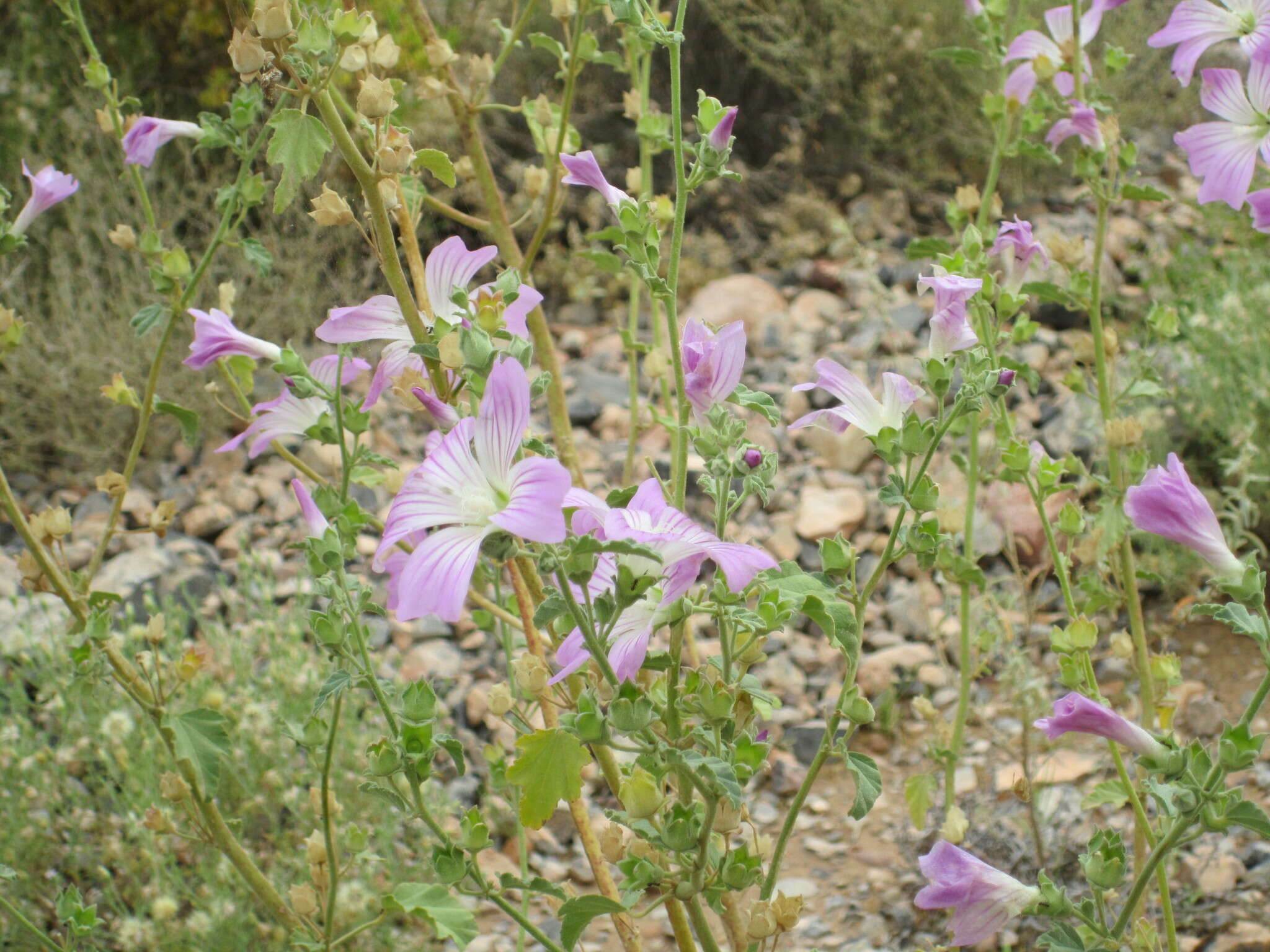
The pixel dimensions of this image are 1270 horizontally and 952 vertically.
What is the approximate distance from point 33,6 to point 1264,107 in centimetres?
449

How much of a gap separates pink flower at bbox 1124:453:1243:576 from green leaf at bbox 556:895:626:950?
1.66 feet

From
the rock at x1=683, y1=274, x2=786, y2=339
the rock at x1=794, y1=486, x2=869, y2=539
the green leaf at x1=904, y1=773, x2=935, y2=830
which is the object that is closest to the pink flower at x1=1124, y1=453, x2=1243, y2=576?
the green leaf at x1=904, y1=773, x2=935, y2=830

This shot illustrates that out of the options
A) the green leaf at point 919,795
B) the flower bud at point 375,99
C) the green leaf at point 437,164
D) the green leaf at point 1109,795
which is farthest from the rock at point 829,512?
the flower bud at point 375,99

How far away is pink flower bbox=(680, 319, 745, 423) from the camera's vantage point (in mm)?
869

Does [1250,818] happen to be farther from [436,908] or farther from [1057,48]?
[1057,48]

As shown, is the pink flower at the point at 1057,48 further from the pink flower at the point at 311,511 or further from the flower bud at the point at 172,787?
the flower bud at the point at 172,787

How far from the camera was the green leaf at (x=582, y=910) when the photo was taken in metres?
0.90

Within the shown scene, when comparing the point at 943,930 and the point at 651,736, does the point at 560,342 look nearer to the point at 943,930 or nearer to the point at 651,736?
the point at 943,930

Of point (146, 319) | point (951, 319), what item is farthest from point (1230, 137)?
point (146, 319)

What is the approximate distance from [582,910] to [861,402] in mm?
481

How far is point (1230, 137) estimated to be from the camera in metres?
1.29

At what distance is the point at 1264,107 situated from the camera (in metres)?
1.26

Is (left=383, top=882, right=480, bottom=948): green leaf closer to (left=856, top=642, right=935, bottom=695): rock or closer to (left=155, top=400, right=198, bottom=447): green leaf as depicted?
(left=155, top=400, right=198, bottom=447): green leaf

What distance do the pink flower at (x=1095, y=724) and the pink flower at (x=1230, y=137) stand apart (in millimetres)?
644
